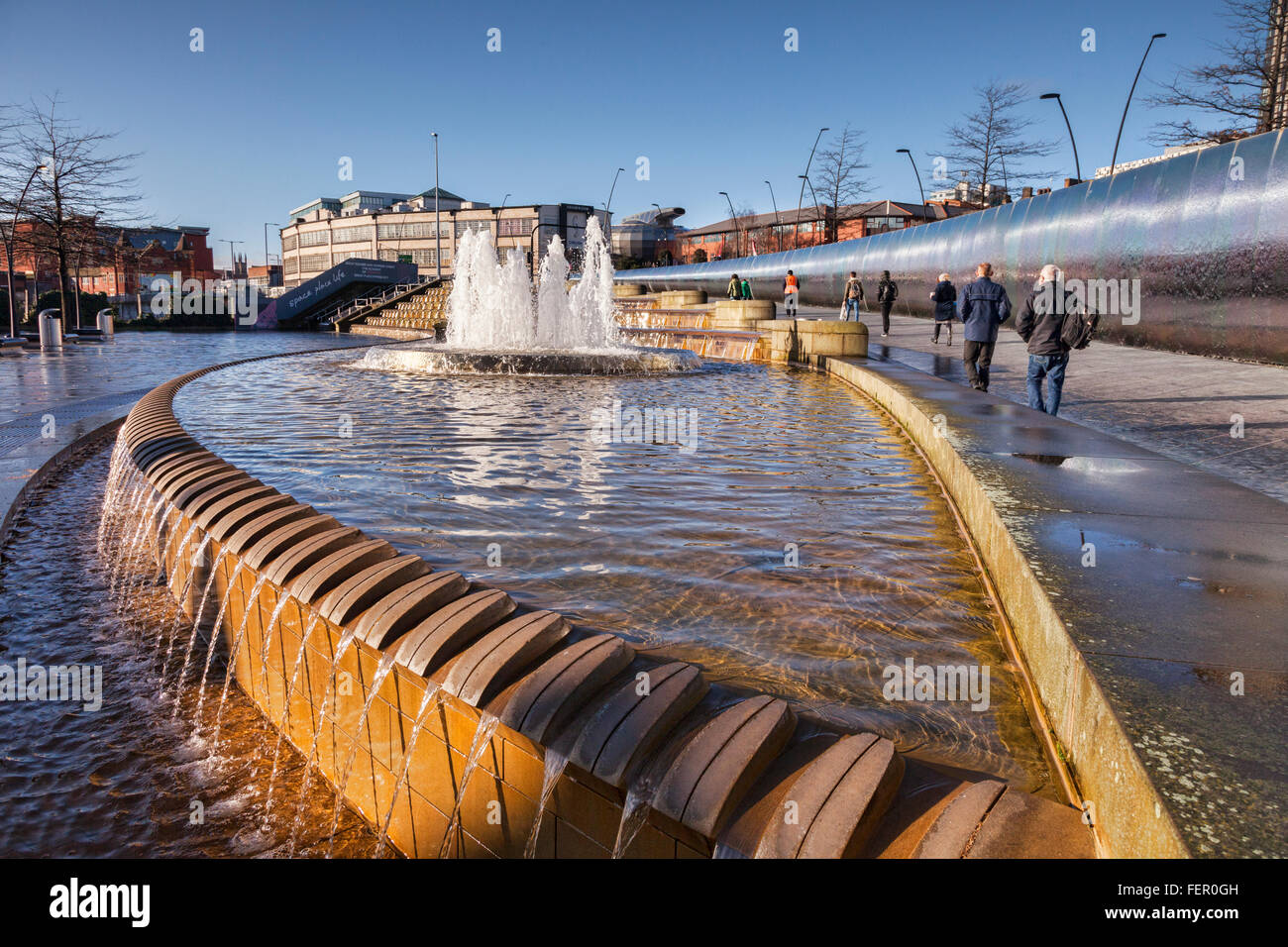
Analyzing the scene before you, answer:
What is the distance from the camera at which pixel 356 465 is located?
7.11 metres

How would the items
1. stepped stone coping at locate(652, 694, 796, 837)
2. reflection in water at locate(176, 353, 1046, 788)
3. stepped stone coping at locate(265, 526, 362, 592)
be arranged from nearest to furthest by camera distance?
1. stepped stone coping at locate(652, 694, 796, 837)
2. reflection in water at locate(176, 353, 1046, 788)
3. stepped stone coping at locate(265, 526, 362, 592)

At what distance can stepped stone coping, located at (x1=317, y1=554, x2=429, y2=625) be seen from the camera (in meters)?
3.53

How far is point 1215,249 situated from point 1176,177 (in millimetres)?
2208

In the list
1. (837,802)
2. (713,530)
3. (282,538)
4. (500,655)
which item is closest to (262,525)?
(282,538)

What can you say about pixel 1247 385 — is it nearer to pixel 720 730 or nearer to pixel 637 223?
pixel 720 730

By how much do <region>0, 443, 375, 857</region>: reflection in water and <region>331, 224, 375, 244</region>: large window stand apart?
102821mm

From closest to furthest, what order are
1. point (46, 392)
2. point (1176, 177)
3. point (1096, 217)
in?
1. point (46, 392)
2. point (1176, 177)
3. point (1096, 217)

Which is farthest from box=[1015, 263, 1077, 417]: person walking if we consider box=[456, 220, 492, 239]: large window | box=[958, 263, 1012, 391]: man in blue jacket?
box=[456, 220, 492, 239]: large window

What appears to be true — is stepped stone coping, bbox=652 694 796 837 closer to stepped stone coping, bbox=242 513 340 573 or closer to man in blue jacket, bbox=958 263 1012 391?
stepped stone coping, bbox=242 513 340 573

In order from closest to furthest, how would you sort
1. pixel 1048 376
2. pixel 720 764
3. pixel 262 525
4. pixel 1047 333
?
pixel 720 764, pixel 262 525, pixel 1047 333, pixel 1048 376

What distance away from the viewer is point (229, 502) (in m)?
5.18

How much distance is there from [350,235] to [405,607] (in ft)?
354

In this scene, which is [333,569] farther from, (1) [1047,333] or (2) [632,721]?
(1) [1047,333]
